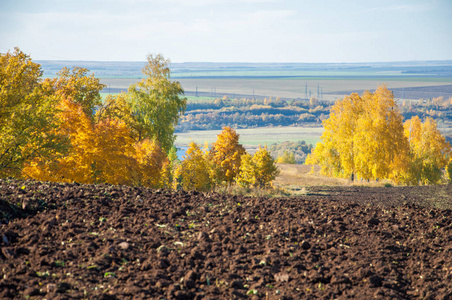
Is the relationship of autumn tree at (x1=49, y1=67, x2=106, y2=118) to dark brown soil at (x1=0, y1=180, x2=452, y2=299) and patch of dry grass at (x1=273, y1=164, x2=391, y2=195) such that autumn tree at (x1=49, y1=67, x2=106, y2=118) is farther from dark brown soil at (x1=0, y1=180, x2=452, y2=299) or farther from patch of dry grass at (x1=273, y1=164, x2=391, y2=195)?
dark brown soil at (x1=0, y1=180, x2=452, y2=299)

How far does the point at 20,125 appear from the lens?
18.0 metres

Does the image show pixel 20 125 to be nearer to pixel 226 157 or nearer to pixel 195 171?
pixel 195 171

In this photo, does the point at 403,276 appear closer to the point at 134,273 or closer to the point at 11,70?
the point at 134,273

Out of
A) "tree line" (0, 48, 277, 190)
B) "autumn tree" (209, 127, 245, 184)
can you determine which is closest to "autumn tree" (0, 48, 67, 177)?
"tree line" (0, 48, 277, 190)

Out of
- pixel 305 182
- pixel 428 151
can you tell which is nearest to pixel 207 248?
pixel 305 182

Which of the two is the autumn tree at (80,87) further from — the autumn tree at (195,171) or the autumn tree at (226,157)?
the autumn tree at (226,157)

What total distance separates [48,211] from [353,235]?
549 centimetres

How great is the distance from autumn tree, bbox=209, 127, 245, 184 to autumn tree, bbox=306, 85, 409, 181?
11.1 metres

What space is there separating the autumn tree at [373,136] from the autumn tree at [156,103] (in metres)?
16.8

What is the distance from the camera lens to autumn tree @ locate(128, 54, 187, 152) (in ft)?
125

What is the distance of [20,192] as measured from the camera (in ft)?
28.4

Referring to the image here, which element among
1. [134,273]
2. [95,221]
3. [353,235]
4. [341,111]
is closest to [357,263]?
[353,235]

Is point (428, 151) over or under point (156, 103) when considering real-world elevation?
under

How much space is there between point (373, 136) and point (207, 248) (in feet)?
117
